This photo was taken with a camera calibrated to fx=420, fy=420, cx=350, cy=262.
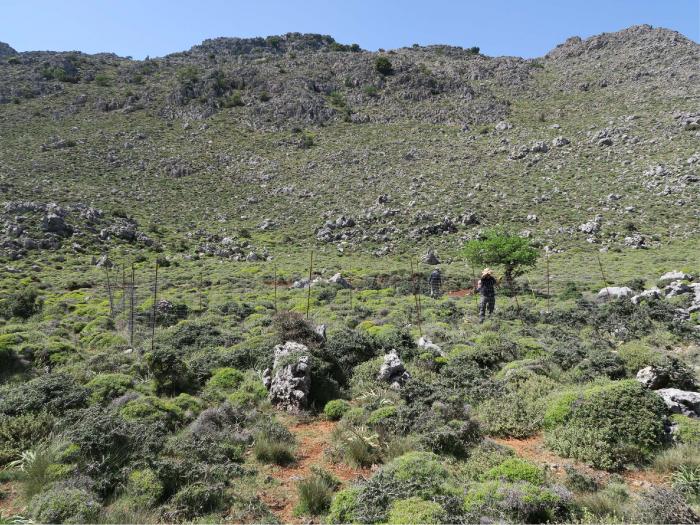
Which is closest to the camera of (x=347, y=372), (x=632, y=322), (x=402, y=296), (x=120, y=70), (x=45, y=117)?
(x=347, y=372)

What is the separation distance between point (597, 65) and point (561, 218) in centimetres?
4970

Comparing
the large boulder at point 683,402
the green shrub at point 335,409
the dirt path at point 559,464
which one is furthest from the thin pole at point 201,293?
the large boulder at point 683,402

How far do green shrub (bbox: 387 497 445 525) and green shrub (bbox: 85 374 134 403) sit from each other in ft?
21.5

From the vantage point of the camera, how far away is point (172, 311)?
1798 cm

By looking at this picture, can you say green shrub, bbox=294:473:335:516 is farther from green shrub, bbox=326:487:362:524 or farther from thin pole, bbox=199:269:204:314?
thin pole, bbox=199:269:204:314

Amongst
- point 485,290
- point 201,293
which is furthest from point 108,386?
point 201,293

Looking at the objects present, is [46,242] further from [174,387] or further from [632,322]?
[632,322]

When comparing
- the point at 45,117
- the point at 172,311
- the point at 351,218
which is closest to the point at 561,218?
the point at 351,218

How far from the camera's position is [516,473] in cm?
563

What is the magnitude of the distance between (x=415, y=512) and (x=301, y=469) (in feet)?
8.26

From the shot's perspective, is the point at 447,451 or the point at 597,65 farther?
the point at 597,65

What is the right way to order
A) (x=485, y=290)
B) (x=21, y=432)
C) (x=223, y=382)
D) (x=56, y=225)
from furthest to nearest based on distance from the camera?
(x=56, y=225)
(x=485, y=290)
(x=223, y=382)
(x=21, y=432)

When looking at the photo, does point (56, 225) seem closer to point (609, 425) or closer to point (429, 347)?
point (429, 347)

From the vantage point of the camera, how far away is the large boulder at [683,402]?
7008 millimetres
